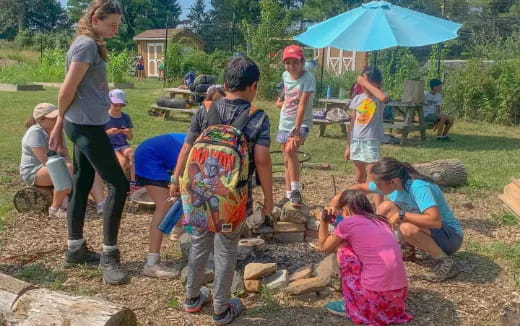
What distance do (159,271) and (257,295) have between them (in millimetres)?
756

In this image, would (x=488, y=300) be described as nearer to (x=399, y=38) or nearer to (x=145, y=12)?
(x=399, y=38)

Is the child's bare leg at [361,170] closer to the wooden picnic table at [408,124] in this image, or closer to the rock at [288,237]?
the rock at [288,237]

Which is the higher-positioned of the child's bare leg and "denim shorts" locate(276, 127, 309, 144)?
"denim shorts" locate(276, 127, 309, 144)

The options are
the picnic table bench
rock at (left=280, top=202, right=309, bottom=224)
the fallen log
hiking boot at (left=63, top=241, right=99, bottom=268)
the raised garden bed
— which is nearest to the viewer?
the fallen log

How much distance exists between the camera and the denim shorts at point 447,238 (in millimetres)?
4141

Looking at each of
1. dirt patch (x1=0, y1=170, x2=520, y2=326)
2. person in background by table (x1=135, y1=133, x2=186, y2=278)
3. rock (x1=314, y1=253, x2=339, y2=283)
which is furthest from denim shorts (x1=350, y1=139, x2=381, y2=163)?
person in background by table (x1=135, y1=133, x2=186, y2=278)

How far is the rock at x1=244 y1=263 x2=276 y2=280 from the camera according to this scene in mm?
3787

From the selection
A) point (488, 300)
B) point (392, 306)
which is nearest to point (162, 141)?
point (392, 306)

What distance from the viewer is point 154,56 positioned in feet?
125

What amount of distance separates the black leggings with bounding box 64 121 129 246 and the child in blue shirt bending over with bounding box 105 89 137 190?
6.80 ft

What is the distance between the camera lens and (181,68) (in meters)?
20.0

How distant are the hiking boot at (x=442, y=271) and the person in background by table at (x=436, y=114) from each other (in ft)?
25.0

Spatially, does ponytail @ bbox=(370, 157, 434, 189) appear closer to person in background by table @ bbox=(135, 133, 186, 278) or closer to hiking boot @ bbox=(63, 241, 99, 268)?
person in background by table @ bbox=(135, 133, 186, 278)

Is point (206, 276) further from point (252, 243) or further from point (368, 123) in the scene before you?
point (368, 123)
